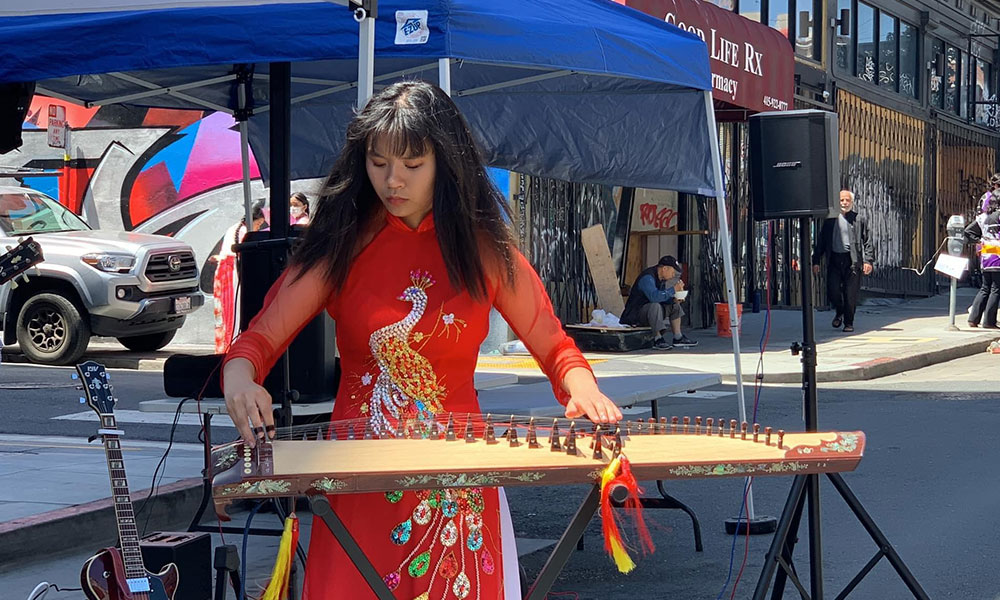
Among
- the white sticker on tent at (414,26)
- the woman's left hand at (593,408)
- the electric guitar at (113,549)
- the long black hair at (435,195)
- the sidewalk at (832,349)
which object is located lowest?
the sidewalk at (832,349)

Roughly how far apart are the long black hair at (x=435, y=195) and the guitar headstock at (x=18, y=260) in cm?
207

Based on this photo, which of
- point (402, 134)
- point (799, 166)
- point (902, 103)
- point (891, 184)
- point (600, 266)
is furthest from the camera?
point (902, 103)

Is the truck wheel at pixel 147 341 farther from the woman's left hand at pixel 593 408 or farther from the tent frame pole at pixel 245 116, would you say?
the woman's left hand at pixel 593 408

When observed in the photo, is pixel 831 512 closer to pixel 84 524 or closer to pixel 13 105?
pixel 84 524

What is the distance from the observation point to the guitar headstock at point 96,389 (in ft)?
14.7

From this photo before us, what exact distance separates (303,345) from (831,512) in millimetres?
3283

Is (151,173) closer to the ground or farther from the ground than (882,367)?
farther from the ground

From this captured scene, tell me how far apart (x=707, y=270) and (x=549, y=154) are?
11.7 metres

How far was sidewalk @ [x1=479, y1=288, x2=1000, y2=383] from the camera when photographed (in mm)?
14742

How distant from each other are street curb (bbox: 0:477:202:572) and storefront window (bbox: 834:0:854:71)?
64.6ft

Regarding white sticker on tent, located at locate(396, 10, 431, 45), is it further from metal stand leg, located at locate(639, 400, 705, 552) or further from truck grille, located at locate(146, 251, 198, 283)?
truck grille, located at locate(146, 251, 198, 283)

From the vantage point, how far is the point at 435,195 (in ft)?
10.4

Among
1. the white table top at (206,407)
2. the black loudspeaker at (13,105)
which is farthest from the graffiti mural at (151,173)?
the white table top at (206,407)

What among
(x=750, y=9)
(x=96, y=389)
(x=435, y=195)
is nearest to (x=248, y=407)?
(x=435, y=195)
